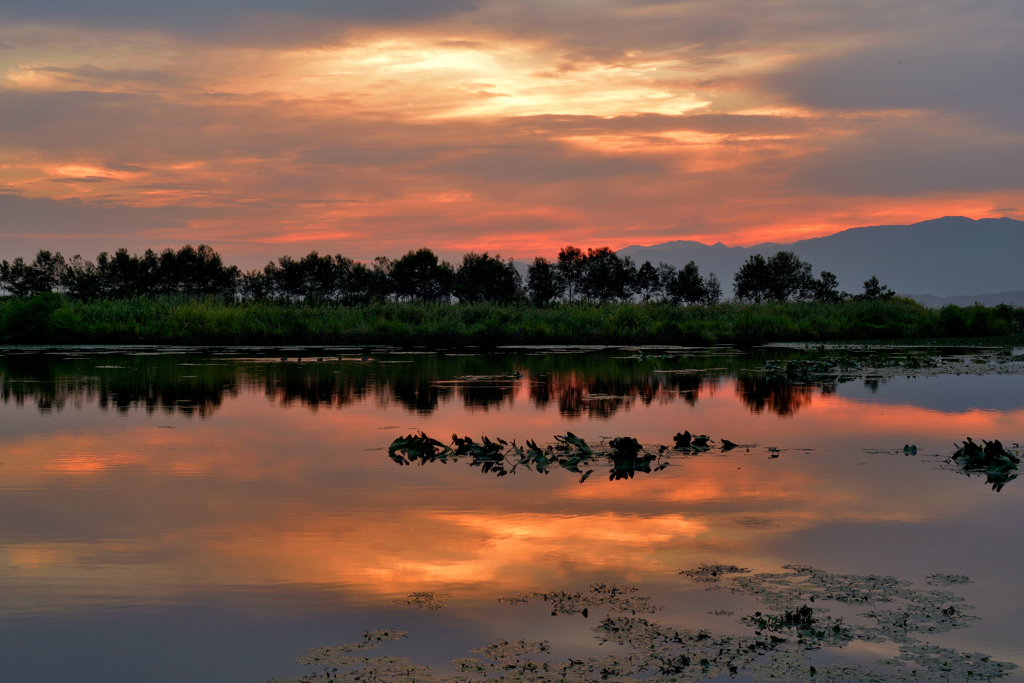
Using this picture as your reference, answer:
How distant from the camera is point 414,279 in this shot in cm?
11912

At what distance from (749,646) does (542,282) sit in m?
113

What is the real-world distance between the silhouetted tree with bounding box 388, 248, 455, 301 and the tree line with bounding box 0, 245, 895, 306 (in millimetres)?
131

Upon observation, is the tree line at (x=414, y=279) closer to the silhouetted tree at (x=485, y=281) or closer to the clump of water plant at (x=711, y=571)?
the silhouetted tree at (x=485, y=281)

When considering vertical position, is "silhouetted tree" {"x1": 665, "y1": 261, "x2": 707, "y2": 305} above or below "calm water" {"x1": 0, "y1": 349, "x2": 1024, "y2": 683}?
above

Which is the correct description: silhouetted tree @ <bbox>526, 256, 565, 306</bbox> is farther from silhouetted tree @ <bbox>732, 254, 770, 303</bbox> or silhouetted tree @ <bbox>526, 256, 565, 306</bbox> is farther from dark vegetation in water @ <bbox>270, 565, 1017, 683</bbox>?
dark vegetation in water @ <bbox>270, 565, 1017, 683</bbox>

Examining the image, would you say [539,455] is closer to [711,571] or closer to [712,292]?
[711,571]

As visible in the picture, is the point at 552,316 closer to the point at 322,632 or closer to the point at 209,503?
the point at 209,503

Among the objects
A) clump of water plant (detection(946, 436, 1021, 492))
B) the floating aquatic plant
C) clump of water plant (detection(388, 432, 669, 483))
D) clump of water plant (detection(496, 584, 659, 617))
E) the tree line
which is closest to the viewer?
clump of water plant (detection(496, 584, 659, 617))

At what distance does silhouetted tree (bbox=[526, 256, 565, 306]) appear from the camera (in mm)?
118688

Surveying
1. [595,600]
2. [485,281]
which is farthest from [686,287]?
[595,600]

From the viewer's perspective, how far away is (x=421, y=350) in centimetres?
5000

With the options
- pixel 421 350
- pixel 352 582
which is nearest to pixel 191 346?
pixel 421 350

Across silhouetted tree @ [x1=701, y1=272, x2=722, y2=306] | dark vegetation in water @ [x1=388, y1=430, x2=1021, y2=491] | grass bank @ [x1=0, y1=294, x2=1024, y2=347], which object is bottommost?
dark vegetation in water @ [x1=388, y1=430, x2=1021, y2=491]

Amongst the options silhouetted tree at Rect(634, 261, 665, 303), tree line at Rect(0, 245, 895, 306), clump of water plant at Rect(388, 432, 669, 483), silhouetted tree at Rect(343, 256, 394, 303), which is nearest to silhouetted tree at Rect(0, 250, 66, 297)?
tree line at Rect(0, 245, 895, 306)
